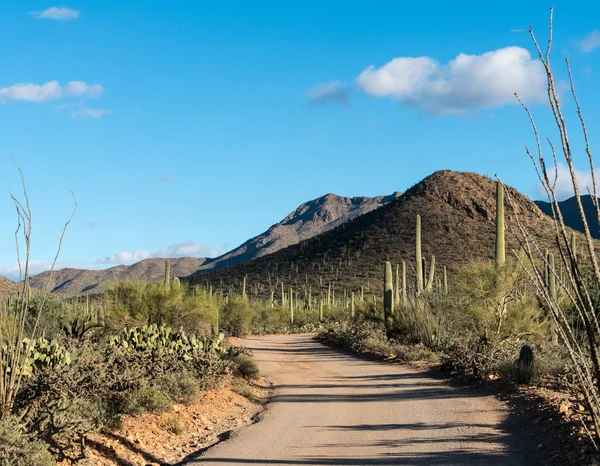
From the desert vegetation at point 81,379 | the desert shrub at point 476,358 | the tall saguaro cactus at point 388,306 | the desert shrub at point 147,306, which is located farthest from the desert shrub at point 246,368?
the tall saguaro cactus at point 388,306

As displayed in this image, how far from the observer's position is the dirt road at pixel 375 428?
8.35 meters

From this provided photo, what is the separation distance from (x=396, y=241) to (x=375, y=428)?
63.7 m

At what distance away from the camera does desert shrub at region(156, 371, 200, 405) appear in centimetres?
1184

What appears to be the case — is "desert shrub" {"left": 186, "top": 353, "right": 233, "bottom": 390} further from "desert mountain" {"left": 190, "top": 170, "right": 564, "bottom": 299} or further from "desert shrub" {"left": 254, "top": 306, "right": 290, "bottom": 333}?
"desert mountain" {"left": 190, "top": 170, "right": 564, "bottom": 299}

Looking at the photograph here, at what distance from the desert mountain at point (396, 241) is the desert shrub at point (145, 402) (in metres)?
54.4

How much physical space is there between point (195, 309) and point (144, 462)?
63.5 feet

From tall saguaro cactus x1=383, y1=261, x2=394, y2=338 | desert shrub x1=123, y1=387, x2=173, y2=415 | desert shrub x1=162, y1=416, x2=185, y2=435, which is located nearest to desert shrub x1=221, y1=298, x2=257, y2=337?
tall saguaro cactus x1=383, y1=261, x2=394, y2=338

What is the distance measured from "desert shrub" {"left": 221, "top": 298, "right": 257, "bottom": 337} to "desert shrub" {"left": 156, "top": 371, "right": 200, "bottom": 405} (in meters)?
32.3

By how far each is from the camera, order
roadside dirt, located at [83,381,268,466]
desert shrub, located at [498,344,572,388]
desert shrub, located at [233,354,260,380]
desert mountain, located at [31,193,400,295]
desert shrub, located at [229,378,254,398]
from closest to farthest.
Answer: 1. roadside dirt, located at [83,381,268,466]
2. desert shrub, located at [498,344,572,388]
3. desert shrub, located at [229,378,254,398]
4. desert shrub, located at [233,354,260,380]
5. desert mountain, located at [31,193,400,295]

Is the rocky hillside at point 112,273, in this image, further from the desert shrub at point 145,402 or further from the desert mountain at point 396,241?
the desert shrub at point 145,402

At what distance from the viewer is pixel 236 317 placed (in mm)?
45938

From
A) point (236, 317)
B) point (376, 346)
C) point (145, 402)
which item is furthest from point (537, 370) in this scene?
point (236, 317)

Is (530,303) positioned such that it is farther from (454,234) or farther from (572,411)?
(454,234)

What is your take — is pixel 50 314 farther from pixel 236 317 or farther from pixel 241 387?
pixel 236 317
